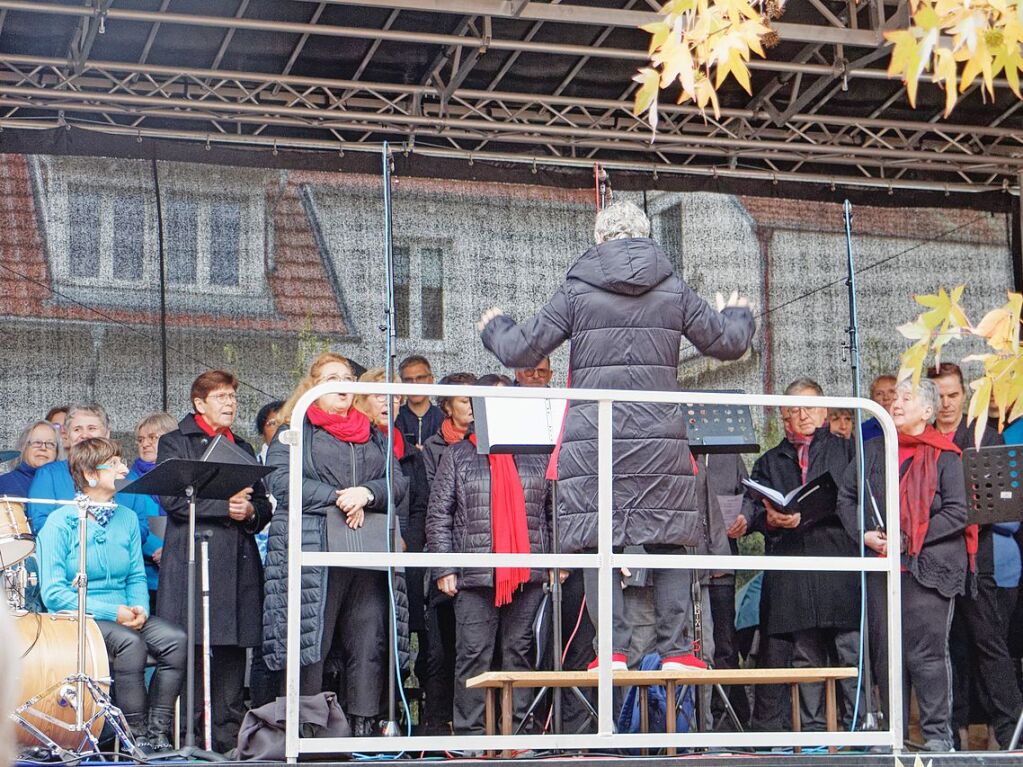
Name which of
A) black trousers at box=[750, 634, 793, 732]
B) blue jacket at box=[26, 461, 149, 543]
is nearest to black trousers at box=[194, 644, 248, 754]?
blue jacket at box=[26, 461, 149, 543]

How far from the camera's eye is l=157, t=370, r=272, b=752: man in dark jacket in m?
6.72

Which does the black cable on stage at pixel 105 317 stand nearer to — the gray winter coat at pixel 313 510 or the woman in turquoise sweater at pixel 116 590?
the gray winter coat at pixel 313 510

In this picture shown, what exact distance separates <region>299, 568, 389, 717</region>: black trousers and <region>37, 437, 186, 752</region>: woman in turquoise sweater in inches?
27.5

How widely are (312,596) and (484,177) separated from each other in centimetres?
460

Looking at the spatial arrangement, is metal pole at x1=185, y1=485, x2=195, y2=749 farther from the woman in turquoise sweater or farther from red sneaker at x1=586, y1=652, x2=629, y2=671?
red sneaker at x1=586, y1=652, x2=629, y2=671

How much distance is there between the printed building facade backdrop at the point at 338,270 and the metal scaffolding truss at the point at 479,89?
310 mm

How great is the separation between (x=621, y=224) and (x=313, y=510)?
197 centimetres

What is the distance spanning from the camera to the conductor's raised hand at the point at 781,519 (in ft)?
25.1

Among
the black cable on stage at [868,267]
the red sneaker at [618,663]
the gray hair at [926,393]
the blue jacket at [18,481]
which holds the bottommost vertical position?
the red sneaker at [618,663]

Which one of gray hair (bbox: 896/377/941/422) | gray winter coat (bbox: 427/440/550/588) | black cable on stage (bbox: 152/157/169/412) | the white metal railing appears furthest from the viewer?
black cable on stage (bbox: 152/157/169/412)

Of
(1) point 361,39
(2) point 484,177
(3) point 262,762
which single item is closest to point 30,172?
(1) point 361,39

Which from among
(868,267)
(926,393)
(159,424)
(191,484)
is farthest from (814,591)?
(868,267)

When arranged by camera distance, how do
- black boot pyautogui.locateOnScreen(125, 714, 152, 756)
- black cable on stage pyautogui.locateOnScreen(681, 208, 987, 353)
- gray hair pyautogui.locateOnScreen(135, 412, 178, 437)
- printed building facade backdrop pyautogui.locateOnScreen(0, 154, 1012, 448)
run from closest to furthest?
1. black boot pyautogui.locateOnScreen(125, 714, 152, 756)
2. gray hair pyautogui.locateOnScreen(135, 412, 178, 437)
3. printed building facade backdrop pyautogui.locateOnScreen(0, 154, 1012, 448)
4. black cable on stage pyautogui.locateOnScreen(681, 208, 987, 353)

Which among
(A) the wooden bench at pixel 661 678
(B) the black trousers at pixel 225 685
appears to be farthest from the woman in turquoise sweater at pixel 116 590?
(A) the wooden bench at pixel 661 678
